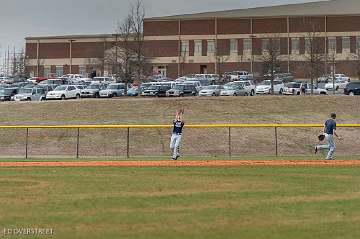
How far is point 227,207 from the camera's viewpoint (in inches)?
450

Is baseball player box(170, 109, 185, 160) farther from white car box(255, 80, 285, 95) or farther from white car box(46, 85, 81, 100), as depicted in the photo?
white car box(255, 80, 285, 95)

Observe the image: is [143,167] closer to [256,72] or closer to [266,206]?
[266,206]

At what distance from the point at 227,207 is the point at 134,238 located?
3.07m

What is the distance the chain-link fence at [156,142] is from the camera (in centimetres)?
3042

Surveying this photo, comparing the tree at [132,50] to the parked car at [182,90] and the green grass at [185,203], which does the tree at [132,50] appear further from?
the green grass at [185,203]

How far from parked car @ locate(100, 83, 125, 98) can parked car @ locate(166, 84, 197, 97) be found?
576 centimetres

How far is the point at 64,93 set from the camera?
49.2 meters

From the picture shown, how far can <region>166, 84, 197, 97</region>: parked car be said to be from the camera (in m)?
48.6

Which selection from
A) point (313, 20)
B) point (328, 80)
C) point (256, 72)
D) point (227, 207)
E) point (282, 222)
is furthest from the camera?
point (313, 20)

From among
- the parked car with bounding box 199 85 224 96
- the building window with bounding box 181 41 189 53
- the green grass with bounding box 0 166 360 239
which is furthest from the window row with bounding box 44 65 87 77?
the green grass with bounding box 0 166 360 239

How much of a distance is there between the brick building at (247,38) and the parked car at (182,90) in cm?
3499

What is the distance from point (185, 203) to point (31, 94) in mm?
40539

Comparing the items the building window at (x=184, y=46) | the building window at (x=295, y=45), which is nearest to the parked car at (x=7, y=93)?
the building window at (x=184, y=46)

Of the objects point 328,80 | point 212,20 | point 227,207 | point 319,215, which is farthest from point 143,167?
point 212,20
